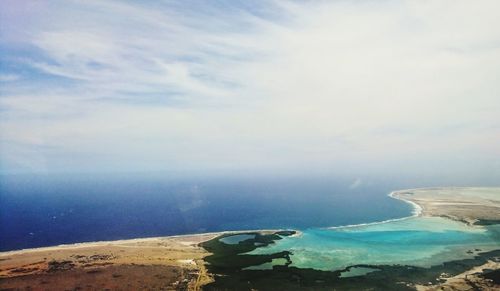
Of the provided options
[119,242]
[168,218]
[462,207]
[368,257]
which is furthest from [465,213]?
[119,242]

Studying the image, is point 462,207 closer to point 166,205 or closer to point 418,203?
point 418,203

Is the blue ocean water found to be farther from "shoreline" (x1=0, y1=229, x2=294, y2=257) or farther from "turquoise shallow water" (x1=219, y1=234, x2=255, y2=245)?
"turquoise shallow water" (x1=219, y1=234, x2=255, y2=245)

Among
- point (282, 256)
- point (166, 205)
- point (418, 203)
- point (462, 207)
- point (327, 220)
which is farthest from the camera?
point (166, 205)

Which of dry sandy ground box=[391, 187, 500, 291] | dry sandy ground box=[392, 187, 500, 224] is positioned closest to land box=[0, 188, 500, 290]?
dry sandy ground box=[391, 187, 500, 291]

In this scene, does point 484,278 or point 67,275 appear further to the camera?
point 67,275

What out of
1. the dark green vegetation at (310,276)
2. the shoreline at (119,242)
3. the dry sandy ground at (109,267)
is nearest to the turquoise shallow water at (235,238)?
the shoreline at (119,242)

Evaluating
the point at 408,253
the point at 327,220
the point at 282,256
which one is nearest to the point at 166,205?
the point at 327,220

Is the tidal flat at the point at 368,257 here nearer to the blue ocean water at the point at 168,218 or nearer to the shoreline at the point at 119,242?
the shoreline at the point at 119,242
